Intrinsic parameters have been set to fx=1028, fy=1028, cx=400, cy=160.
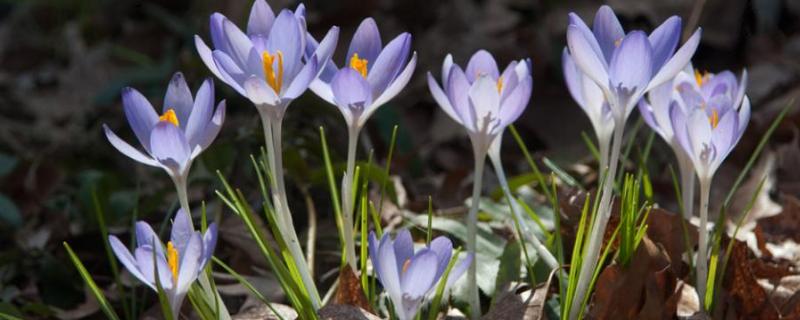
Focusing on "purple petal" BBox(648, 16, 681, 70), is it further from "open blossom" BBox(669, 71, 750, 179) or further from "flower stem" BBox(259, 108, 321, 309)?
"flower stem" BBox(259, 108, 321, 309)

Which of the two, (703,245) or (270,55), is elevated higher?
(270,55)

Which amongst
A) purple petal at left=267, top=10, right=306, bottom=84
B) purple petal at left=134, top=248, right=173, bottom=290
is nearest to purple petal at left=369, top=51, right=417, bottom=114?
purple petal at left=267, top=10, right=306, bottom=84

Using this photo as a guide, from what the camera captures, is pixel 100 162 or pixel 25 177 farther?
pixel 100 162

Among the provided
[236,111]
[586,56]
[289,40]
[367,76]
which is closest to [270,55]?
[289,40]

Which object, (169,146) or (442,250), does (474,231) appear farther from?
(169,146)

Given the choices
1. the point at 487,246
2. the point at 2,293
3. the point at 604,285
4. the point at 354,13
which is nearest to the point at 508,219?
the point at 487,246

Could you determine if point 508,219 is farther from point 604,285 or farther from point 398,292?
point 398,292

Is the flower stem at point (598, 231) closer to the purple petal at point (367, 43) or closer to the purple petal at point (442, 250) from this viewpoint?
the purple petal at point (442, 250)
